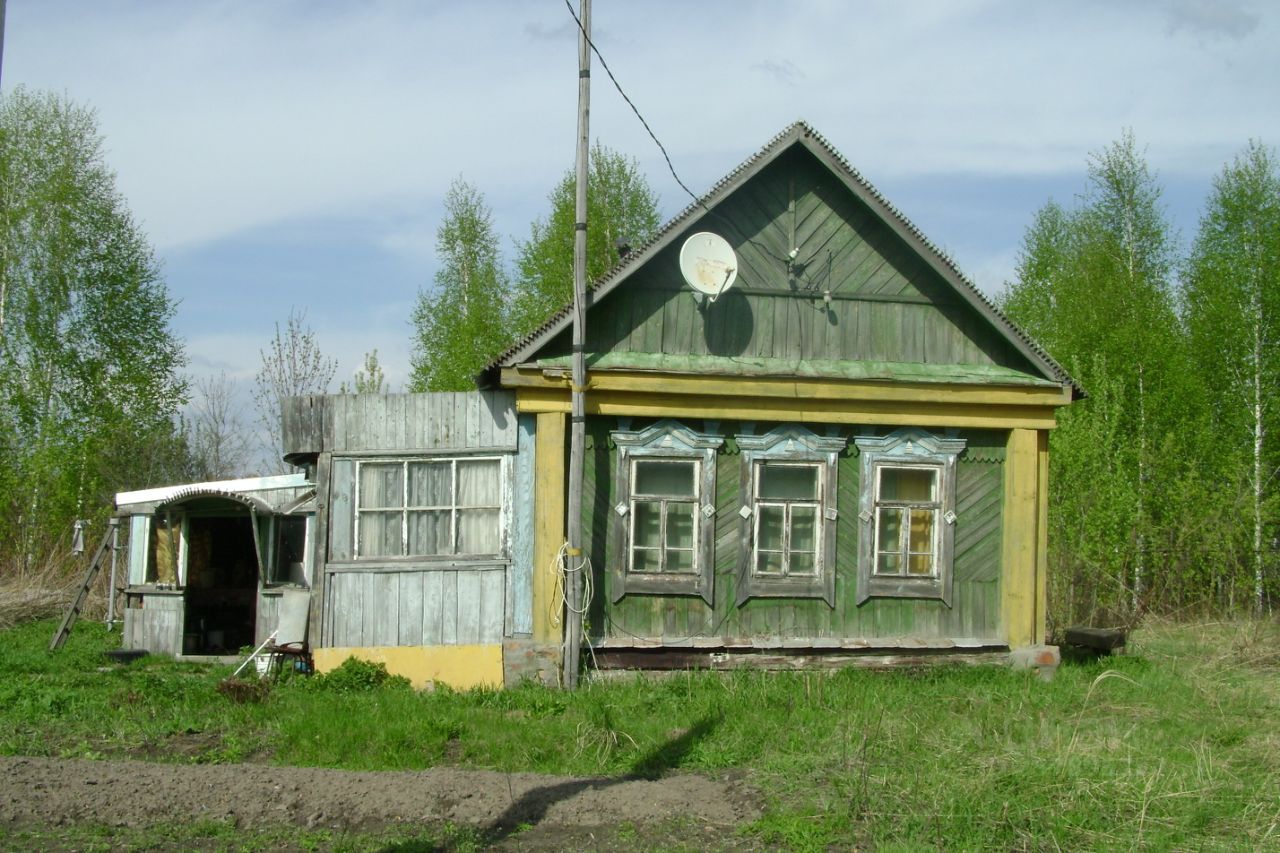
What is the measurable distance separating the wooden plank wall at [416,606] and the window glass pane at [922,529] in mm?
4143

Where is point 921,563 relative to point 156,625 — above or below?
above

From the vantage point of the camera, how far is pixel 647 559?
461 inches

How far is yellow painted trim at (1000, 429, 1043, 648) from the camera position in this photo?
12070mm

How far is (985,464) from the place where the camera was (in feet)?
40.5

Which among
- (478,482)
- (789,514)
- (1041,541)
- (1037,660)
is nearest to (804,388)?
(789,514)

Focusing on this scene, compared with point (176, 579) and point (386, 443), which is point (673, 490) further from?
point (176, 579)

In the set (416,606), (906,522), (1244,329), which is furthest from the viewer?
(1244,329)

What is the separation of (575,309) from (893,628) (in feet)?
14.8

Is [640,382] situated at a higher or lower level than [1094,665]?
higher

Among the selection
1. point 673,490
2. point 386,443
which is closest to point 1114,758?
point 673,490

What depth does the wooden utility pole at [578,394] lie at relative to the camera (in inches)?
433

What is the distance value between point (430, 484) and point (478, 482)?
0.48 m

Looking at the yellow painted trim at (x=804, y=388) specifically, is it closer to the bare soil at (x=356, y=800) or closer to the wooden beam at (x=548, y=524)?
the wooden beam at (x=548, y=524)

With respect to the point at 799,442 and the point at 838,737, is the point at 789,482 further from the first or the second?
the point at 838,737
